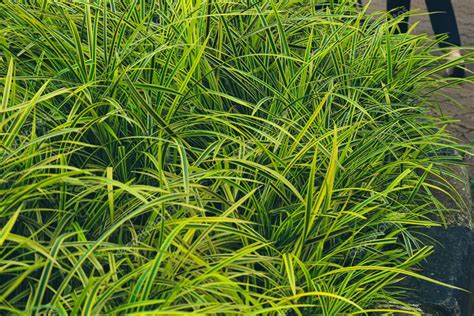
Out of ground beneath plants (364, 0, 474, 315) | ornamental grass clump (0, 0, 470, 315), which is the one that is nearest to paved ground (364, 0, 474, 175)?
ground beneath plants (364, 0, 474, 315)

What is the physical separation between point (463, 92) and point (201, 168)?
10.8 feet

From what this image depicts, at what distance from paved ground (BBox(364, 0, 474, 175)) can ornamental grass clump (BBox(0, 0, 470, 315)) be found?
599 millimetres

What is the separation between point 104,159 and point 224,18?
67 centimetres

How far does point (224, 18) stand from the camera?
2.68 m

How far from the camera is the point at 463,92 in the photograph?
519 centimetres

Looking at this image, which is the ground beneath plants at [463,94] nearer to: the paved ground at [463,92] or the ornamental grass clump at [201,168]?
the paved ground at [463,92]

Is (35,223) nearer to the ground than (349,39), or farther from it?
farther from it

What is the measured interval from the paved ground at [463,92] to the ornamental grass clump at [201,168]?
23.6 inches

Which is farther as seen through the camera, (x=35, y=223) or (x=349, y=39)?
(x=349, y=39)

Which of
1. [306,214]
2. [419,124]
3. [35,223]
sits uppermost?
[35,223]

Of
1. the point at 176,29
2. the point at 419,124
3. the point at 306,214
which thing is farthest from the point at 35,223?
the point at 419,124

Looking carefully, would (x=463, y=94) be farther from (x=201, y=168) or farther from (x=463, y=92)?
(x=201, y=168)

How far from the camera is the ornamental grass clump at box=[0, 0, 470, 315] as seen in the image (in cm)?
182

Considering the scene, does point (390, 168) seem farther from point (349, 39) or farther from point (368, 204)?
point (349, 39)
